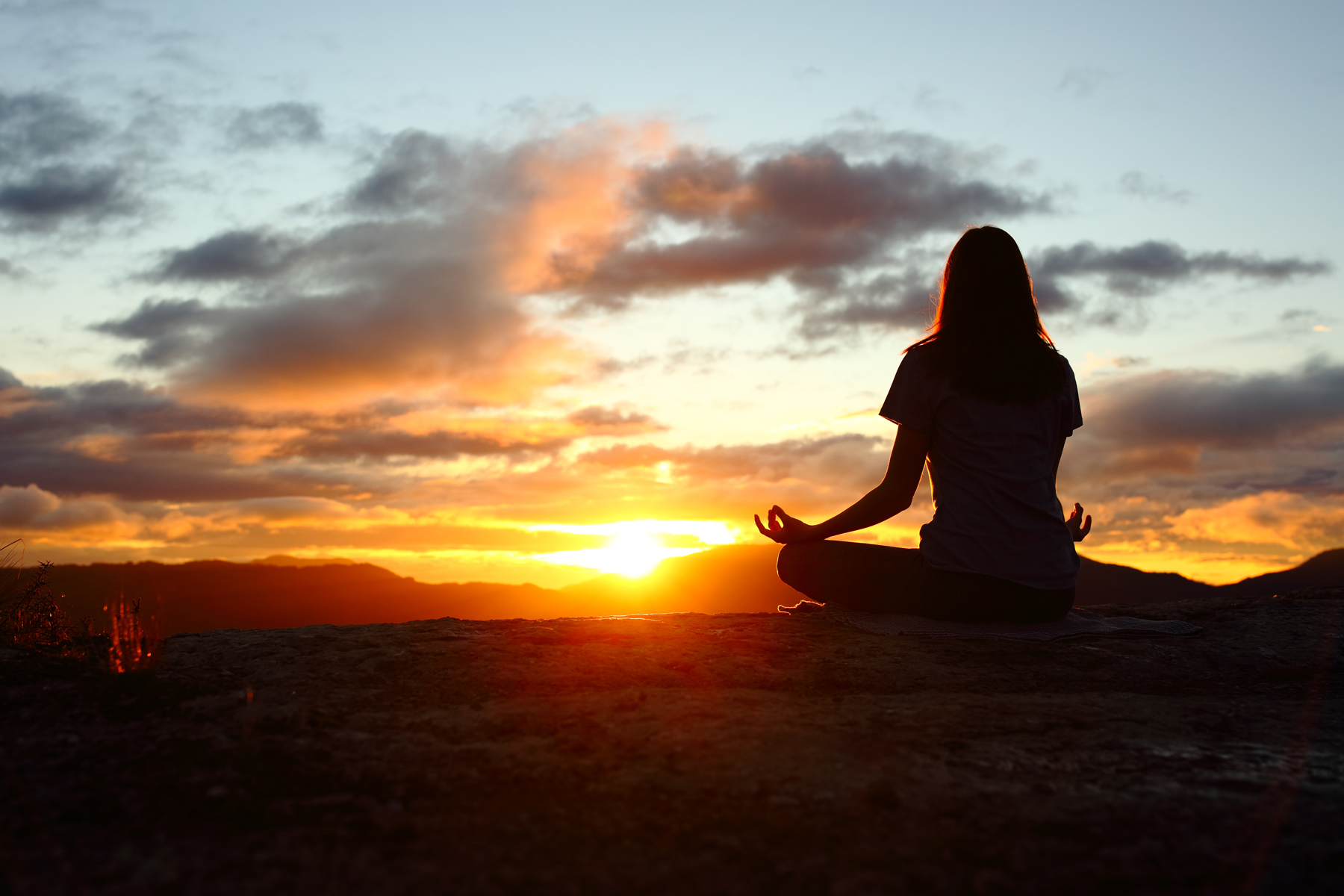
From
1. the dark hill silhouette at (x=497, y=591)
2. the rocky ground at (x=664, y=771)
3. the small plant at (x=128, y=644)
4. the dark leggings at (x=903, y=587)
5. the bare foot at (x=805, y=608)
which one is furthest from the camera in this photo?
the dark hill silhouette at (x=497, y=591)

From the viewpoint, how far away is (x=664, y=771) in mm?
2270

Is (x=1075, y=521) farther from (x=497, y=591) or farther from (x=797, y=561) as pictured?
(x=497, y=591)

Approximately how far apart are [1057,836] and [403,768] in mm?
1658

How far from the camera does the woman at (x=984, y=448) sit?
11.8 ft

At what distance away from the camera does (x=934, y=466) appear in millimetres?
3787

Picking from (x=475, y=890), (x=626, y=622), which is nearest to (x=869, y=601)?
(x=626, y=622)

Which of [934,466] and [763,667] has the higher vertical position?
[934,466]

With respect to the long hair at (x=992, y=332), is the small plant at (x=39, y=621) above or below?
below

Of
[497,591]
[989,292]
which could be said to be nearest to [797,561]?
[989,292]

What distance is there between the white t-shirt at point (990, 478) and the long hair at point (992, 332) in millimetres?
55

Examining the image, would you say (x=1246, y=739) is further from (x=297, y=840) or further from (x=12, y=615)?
(x=12, y=615)

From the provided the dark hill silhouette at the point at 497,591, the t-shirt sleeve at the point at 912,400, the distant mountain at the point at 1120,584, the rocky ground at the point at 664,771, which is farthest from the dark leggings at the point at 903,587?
the distant mountain at the point at 1120,584

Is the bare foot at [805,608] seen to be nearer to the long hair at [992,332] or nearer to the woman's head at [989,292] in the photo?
the long hair at [992,332]

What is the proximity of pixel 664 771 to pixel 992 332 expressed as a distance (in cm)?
238
